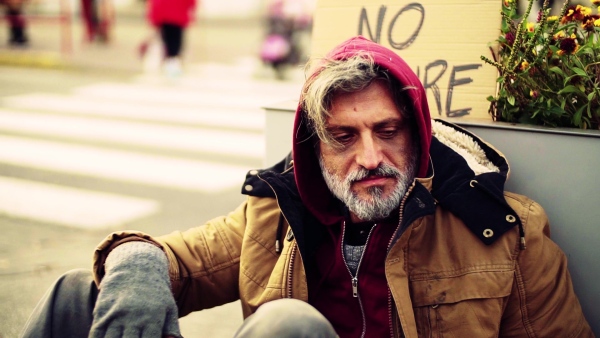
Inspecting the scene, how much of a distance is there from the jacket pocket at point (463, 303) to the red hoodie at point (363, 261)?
0.12m

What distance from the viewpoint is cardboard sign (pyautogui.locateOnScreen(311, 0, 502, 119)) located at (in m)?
2.80

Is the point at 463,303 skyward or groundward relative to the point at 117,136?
skyward

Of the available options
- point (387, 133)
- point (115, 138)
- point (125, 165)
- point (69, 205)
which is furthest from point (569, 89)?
point (115, 138)

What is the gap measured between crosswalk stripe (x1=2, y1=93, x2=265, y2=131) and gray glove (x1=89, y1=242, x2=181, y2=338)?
6.02 metres

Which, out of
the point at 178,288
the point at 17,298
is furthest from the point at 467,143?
the point at 17,298

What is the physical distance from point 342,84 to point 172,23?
33.5 ft

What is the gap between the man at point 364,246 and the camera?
2.09 meters

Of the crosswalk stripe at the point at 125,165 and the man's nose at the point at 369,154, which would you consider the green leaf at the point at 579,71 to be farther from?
the crosswalk stripe at the point at 125,165

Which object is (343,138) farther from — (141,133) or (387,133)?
(141,133)

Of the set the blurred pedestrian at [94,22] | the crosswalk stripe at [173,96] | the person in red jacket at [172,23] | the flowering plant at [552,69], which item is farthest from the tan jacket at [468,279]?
the blurred pedestrian at [94,22]

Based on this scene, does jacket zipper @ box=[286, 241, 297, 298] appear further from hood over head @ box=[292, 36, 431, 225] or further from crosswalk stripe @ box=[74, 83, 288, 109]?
crosswalk stripe @ box=[74, 83, 288, 109]

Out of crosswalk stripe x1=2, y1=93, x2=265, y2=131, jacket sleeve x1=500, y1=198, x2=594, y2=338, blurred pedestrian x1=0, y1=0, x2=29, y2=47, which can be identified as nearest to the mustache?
jacket sleeve x1=500, y1=198, x2=594, y2=338

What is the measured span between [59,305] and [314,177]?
0.93 meters

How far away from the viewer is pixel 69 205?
17.7 feet
